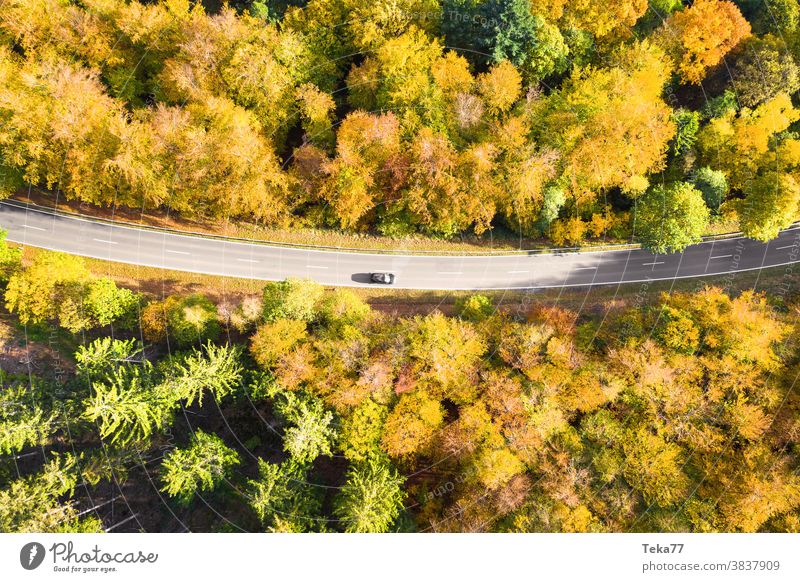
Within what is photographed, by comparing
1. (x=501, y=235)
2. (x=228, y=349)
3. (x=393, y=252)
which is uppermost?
(x=501, y=235)

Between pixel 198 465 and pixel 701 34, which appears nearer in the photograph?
pixel 198 465

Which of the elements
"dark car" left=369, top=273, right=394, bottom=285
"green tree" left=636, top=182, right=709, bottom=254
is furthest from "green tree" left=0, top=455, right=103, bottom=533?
"green tree" left=636, top=182, right=709, bottom=254

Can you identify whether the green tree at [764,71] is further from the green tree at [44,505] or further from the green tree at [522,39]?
the green tree at [44,505]

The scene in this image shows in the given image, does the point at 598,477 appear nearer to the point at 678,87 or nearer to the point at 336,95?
the point at 678,87

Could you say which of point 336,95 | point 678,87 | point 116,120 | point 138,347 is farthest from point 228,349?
point 678,87

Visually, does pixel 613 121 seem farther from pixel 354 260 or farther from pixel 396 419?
pixel 396 419
